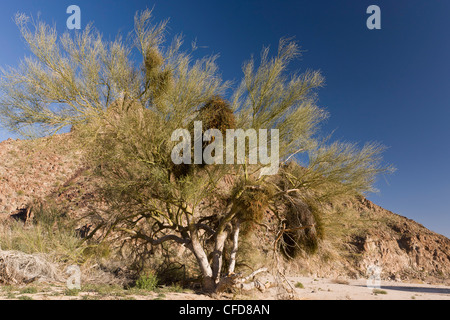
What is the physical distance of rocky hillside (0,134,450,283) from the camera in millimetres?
10930

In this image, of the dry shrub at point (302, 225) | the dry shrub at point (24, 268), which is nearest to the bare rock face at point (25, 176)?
the dry shrub at point (24, 268)

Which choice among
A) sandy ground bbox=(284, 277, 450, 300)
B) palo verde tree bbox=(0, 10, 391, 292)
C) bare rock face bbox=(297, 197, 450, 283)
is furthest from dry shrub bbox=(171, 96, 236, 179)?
bare rock face bbox=(297, 197, 450, 283)

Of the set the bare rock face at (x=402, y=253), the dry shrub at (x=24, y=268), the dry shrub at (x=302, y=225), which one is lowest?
the bare rock face at (x=402, y=253)

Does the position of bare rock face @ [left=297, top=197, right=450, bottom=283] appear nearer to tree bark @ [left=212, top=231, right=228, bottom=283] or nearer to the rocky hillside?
the rocky hillside

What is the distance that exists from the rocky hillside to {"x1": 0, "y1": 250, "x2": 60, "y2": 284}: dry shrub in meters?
3.44

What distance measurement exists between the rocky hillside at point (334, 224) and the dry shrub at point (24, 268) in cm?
344

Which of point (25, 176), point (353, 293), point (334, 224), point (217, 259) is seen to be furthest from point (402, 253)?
point (25, 176)

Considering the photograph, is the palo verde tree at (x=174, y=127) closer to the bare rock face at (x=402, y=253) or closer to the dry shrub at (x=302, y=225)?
the dry shrub at (x=302, y=225)

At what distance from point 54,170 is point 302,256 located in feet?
93.6

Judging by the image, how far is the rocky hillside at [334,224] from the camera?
1093cm

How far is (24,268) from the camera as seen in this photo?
923cm

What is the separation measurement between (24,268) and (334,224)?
10633 millimetres
